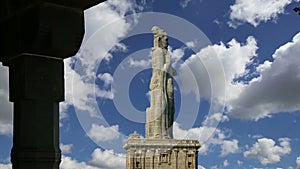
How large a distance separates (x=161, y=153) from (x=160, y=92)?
2.34 metres

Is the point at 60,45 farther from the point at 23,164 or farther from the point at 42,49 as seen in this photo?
the point at 23,164

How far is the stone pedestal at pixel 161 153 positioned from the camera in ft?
69.9

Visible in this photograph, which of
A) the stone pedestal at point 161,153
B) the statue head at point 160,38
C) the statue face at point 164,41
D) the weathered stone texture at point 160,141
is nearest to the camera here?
the stone pedestal at point 161,153

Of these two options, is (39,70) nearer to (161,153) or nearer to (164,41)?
(161,153)

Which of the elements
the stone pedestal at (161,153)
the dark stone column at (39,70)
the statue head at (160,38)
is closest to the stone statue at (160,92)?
the statue head at (160,38)

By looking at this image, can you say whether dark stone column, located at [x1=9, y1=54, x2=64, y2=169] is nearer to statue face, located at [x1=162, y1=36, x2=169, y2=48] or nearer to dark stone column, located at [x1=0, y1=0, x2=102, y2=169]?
dark stone column, located at [x1=0, y1=0, x2=102, y2=169]

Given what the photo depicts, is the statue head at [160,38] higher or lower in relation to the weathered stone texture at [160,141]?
higher

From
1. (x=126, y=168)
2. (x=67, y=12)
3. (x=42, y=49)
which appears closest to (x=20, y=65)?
(x=42, y=49)

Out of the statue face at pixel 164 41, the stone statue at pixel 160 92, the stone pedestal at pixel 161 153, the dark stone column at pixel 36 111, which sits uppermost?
the statue face at pixel 164 41

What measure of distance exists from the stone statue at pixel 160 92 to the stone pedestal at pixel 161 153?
0.43 metres

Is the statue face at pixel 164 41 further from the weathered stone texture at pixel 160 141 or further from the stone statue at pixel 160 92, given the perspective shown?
the weathered stone texture at pixel 160 141

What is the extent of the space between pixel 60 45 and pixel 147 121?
1927cm

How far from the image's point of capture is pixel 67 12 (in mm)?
3057

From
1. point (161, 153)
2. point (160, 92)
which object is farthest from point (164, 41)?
point (161, 153)
